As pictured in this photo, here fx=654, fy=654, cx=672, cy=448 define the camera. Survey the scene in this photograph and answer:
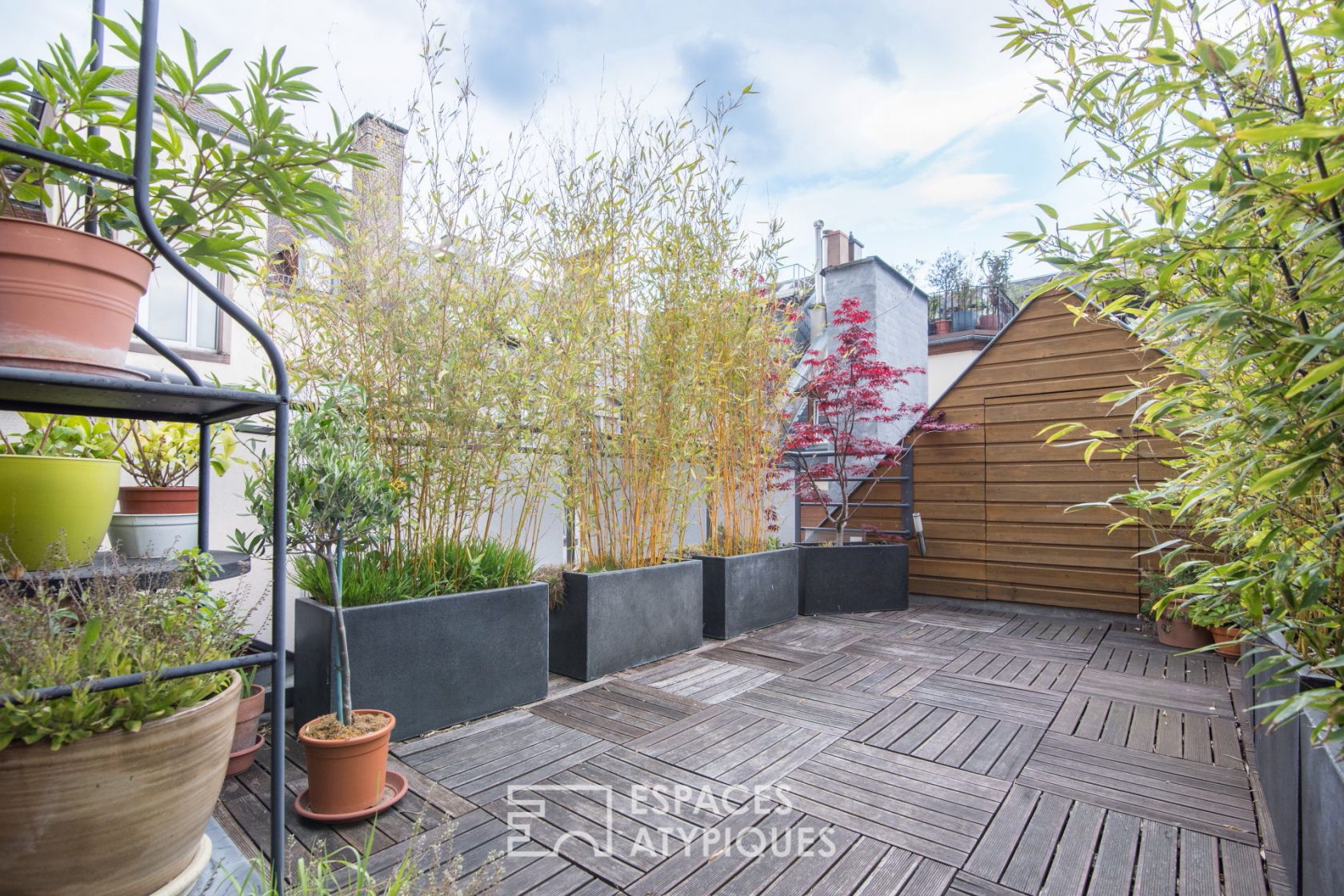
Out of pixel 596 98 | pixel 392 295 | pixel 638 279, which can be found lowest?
pixel 392 295

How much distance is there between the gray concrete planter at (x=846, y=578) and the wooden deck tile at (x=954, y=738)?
6.38ft

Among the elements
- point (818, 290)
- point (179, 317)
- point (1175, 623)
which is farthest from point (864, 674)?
point (818, 290)

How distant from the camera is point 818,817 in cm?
179

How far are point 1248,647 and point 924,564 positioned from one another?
104 inches

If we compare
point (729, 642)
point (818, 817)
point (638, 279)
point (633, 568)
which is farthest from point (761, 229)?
point (818, 817)

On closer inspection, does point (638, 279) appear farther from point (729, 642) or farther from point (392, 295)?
point (729, 642)

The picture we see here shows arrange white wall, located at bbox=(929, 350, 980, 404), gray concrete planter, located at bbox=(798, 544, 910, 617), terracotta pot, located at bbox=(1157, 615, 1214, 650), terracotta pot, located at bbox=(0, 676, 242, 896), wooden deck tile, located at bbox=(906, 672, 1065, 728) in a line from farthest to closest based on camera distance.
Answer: white wall, located at bbox=(929, 350, 980, 404)
gray concrete planter, located at bbox=(798, 544, 910, 617)
terracotta pot, located at bbox=(1157, 615, 1214, 650)
wooden deck tile, located at bbox=(906, 672, 1065, 728)
terracotta pot, located at bbox=(0, 676, 242, 896)

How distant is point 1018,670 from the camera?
10.7 ft

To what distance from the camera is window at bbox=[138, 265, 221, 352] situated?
341cm

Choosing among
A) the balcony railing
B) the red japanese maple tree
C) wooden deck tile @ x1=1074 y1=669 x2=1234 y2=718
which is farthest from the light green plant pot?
the balcony railing

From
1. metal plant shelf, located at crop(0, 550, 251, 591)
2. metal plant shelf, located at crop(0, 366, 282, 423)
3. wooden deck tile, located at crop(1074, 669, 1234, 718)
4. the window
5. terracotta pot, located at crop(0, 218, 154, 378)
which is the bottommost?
wooden deck tile, located at crop(1074, 669, 1234, 718)

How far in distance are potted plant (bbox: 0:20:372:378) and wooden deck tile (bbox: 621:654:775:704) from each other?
7.55ft

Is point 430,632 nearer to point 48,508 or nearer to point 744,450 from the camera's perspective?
point 48,508

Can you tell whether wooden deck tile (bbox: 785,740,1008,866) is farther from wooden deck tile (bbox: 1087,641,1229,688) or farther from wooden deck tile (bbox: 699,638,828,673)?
wooden deck tile (bbox: 1087,641,1229,688)
